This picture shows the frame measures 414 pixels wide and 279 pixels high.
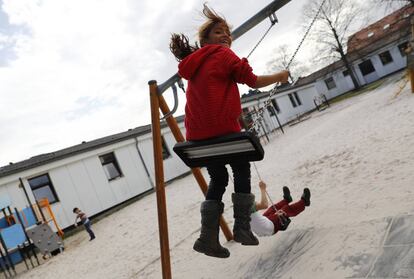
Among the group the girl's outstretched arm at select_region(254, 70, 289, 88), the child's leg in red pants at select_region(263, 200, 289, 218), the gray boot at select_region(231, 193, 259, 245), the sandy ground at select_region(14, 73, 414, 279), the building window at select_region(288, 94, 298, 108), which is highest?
the building window at select_region(288, 94, 298, 108)

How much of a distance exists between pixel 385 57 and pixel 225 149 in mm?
48145

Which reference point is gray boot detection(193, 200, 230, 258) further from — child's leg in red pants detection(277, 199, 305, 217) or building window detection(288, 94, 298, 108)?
building window detection(288, 94, 298, 108)

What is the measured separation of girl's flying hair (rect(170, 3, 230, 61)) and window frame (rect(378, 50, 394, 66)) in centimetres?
4744

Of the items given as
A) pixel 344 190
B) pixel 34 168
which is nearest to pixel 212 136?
pixel 344 190

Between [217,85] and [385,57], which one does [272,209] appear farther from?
[385,57]

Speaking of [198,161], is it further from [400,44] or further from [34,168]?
[400,44]

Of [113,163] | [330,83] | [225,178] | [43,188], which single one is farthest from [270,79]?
[330,83]

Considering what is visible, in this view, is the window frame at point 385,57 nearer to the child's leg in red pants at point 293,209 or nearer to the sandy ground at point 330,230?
the sandy ground at point 330,230

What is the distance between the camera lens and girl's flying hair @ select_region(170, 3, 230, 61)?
2234mm

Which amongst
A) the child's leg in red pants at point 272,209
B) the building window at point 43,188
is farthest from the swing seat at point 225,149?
the building window at point 43,188

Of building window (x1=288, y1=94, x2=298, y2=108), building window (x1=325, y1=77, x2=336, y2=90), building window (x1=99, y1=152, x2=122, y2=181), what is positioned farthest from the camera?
building window (x1=325, y1=77, x2=336, y2=90)

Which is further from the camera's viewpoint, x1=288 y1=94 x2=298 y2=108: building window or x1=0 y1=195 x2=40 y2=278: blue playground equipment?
x1=288 y1=94 x2=298 y2=108: building window

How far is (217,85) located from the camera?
2059 millimetres

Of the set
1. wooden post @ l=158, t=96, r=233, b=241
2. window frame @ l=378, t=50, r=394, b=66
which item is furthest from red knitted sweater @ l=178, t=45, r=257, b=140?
window frame @ l=378, t=50, r=394, b=66
